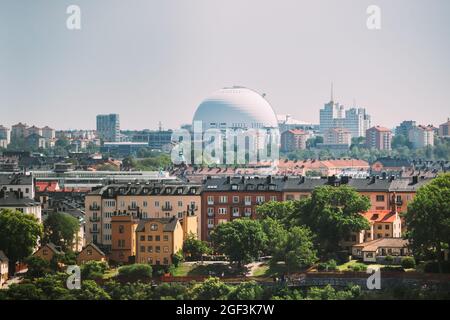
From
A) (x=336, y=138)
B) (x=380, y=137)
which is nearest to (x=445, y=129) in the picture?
(x=380, y=137)

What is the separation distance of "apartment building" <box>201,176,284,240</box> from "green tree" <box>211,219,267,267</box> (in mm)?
6013

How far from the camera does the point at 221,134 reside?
363 ft

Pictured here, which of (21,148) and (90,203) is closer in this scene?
(90,203)

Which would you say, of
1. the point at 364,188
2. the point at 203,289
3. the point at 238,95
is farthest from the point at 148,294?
the point at 238,95

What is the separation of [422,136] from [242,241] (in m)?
85.6

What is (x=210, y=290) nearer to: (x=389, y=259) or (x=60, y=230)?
(x=389, y=259)

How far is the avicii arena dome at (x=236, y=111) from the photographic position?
131m

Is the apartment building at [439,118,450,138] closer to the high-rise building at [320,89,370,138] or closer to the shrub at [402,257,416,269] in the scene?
the high-rise building at [320,89,370,138]

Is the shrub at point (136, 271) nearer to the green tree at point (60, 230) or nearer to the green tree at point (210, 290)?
the green tree at point (210, 290)

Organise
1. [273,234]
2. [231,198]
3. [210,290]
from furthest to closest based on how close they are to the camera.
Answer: [231,198]
[273,234]
[210,290]

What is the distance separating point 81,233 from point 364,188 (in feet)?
27.6

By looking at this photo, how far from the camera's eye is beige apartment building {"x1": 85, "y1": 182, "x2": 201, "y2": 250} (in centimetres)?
4053

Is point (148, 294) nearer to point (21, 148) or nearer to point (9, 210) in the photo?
point (9, 210)

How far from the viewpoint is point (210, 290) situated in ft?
105
